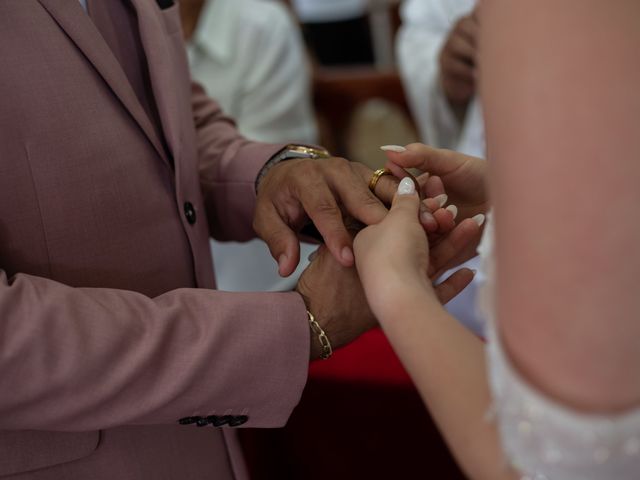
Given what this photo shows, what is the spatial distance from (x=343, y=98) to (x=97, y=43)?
1.88m

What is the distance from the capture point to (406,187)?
2.66ft

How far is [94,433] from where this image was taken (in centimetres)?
82

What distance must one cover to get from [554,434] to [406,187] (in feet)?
1.24

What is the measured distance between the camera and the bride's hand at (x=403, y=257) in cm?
62

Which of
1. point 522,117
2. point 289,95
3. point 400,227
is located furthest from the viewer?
point 289,95

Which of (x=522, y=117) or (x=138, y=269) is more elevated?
(x=522, y=117)

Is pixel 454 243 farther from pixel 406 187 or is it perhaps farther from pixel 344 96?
pixel 344 96

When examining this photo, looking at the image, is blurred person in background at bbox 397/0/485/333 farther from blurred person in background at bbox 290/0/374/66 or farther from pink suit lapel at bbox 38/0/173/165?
blurred person in background at bbox 290/0/374/66

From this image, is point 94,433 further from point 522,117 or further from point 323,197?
point 522,117

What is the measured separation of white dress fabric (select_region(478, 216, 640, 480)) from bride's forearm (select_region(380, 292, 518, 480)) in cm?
3

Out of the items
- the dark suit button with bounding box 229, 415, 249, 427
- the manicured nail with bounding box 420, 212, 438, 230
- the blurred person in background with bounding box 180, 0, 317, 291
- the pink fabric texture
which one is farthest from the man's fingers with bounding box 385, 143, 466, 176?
the blurred person in background with bounding box 180, 0, 317, 291

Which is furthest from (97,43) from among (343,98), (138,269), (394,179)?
(343,98)

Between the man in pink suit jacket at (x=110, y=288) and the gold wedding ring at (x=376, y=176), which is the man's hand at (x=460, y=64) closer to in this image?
the gold wedding ring at (x=376, y=176)

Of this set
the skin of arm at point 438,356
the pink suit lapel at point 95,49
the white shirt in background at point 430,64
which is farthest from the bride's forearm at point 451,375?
the white shirt in background at point 430,64
